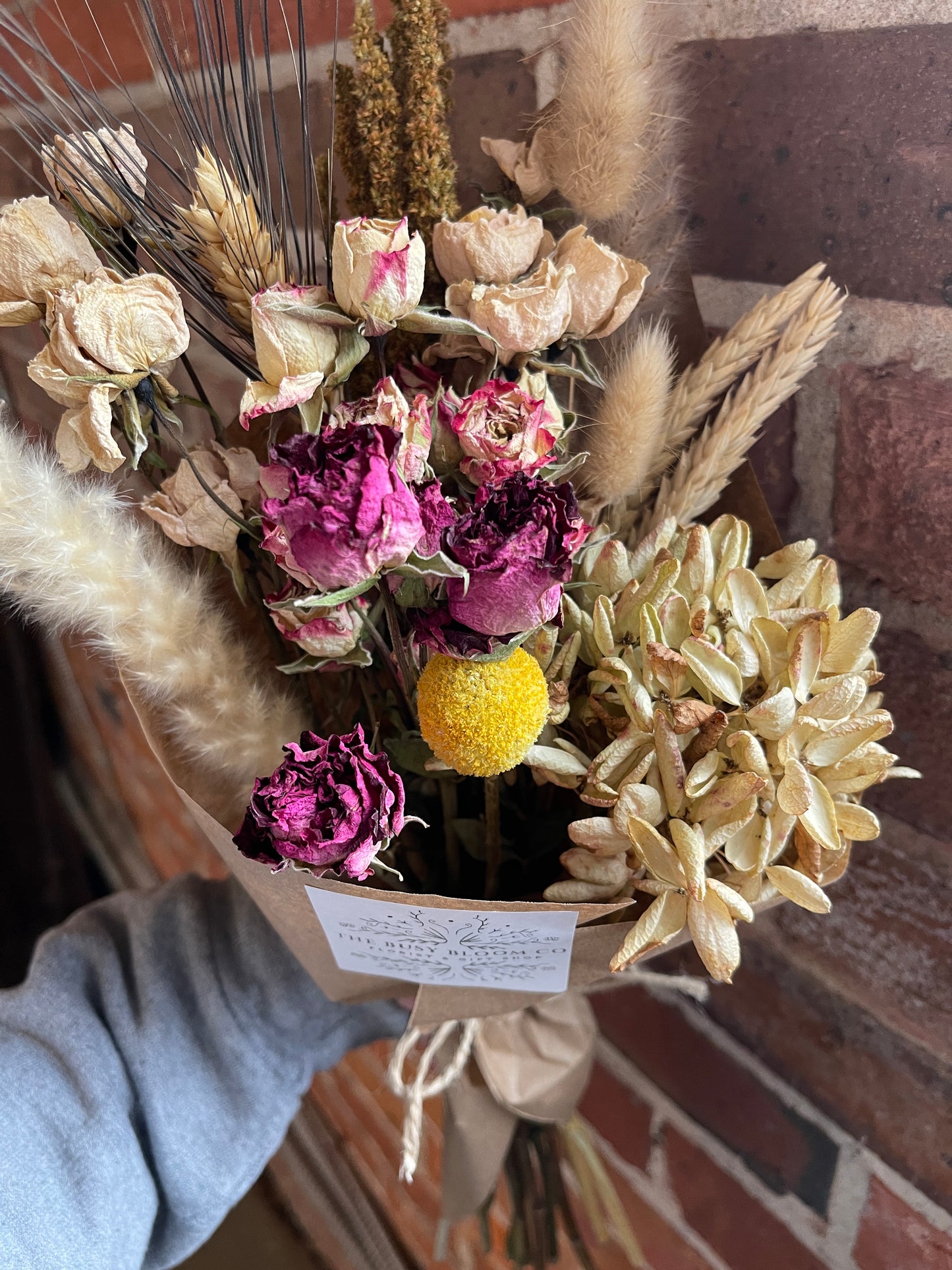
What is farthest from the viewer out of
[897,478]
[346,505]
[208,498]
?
[897,478]

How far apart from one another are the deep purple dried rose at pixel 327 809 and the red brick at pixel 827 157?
13.5 inches

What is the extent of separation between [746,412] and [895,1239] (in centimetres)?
57

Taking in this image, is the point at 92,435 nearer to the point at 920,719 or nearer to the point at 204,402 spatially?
the point at 204,402

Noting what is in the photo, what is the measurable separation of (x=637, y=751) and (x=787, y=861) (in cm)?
11

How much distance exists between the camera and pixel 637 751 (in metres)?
0.34

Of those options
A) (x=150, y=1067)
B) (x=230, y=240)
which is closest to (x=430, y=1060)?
(x=150, y=1067)

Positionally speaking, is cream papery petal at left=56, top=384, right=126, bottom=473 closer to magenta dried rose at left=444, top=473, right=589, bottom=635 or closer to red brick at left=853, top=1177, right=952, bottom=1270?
magenta dried rose at left=444, top=473, right=589, bottom=635

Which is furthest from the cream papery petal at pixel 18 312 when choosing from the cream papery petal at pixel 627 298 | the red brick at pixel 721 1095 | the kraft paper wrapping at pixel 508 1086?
the red brick at pixel 721 1095

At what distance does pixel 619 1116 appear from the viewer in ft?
2.76

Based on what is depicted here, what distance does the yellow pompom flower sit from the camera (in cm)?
29

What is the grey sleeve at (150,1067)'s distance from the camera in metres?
0.43

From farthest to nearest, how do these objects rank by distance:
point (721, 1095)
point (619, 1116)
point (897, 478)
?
point (619, 1116) < point (721, 1095) < point (897, 478)

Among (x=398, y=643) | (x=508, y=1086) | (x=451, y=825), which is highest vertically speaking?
(x=398, y=643)

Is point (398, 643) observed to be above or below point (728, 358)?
below
